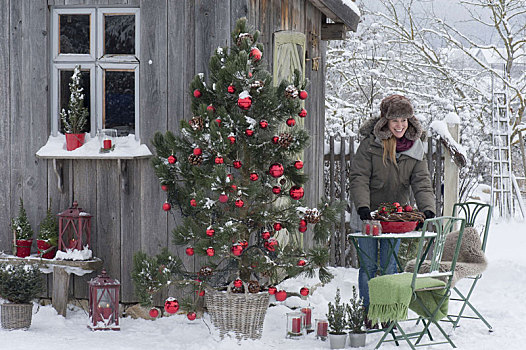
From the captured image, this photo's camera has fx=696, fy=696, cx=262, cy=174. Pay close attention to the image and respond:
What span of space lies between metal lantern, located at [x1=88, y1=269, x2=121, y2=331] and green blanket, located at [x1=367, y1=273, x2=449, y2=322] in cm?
214

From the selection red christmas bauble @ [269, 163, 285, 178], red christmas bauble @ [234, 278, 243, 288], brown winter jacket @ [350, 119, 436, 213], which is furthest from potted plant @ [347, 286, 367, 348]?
red christmas bauble @ [269, 163, 285, 178]

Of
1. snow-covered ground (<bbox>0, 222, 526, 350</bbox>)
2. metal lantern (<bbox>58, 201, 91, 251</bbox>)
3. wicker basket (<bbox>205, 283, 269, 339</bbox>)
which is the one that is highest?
metal lantern (<bbox>58, 201, 91, 251</bbox>)

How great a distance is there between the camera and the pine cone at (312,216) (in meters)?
5.28

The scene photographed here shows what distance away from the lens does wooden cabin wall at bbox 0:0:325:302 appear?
5973 millimetres

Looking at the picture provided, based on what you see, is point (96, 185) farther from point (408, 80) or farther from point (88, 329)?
point (408, 80)

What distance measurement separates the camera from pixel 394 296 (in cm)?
497

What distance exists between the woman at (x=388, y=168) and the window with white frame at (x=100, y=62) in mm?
2023

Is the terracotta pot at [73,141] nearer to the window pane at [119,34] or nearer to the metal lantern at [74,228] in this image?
the metal lantern at [74,228]

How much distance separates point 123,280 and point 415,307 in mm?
2540

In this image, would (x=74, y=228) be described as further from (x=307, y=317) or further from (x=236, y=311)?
(x=307, y=317)

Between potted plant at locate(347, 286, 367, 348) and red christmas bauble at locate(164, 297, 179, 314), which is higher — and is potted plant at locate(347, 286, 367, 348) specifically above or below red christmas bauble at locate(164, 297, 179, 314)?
below

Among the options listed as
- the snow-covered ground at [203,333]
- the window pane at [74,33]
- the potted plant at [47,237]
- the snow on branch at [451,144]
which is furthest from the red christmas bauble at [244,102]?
the snow on branch at [451,144]

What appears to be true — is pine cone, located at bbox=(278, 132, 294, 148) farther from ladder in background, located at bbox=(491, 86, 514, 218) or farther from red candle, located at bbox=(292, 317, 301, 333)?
ladder in background, located at bbox=(491, 86, 514, 218)

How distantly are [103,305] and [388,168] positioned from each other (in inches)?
106
